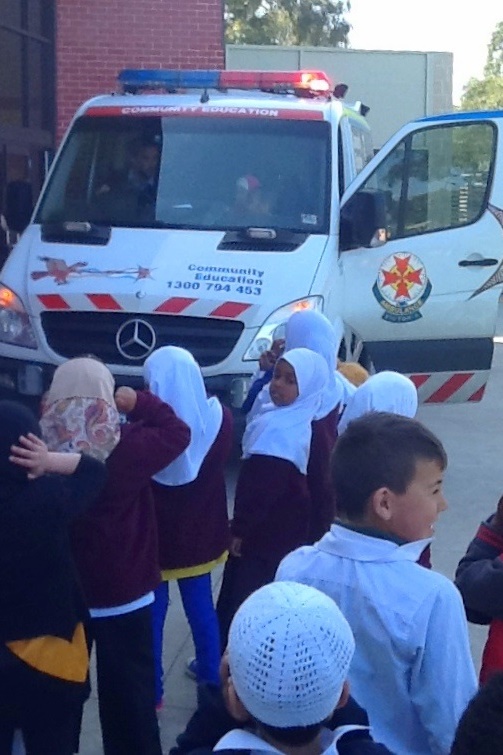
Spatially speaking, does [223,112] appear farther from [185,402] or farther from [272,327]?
[185,402]

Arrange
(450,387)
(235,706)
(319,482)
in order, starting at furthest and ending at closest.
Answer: (450,387), (319,482), (235,706)

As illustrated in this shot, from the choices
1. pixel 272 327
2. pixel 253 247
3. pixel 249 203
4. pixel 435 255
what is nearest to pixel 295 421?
pixel 272 327

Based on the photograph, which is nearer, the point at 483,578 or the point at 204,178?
the point at 483,578

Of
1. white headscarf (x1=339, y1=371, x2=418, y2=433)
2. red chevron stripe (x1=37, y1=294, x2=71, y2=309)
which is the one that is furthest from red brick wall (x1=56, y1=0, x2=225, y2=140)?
white headscarf (x1=339, y1=371, x2=418, y2=433)

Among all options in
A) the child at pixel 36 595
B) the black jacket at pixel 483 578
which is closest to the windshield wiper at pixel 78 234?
the child at pixel 36 595

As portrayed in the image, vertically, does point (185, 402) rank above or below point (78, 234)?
below

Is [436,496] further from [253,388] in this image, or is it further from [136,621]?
[253,388]

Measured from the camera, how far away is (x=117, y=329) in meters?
7.16

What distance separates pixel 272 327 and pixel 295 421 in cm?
275

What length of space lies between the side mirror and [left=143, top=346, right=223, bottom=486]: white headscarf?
3.48m

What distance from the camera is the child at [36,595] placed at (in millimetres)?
2992

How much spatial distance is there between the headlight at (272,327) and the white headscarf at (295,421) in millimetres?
2592

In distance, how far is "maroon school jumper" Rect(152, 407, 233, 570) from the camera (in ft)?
14.0

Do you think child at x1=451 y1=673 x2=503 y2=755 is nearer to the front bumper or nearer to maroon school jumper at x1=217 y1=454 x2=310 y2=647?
maroon school jumper at x1=217 y1=454 x2=310 y2=647
